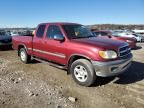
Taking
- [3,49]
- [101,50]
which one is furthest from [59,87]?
[3,49]

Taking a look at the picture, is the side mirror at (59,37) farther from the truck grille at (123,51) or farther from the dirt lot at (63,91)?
the truck grille at (123,51)

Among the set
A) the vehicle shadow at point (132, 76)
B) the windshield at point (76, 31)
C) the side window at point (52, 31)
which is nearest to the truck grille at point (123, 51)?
the vehicle shadow at point (132, 76)

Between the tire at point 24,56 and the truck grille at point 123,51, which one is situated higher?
the truck grille at point 123,51

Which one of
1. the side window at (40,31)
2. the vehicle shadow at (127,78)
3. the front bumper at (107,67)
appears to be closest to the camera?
the front bumper at (107,67)

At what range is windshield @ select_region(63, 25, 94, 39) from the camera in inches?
278

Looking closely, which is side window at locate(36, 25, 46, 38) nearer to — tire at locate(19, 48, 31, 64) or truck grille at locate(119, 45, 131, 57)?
tire at locate(19, 48, 31, 64)

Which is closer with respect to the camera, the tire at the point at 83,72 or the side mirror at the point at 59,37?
the tire at the point at 83,72

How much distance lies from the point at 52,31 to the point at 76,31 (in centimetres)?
92

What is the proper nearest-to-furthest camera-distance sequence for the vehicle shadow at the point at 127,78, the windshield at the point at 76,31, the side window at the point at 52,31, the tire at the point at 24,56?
the vehicle shadow at the point at 127,78 < the windshield at the point at 76,31 < the side window at the point at 52,31 < the tire at the point at 24,56

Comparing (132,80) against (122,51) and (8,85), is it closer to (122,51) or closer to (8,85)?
(122,51)

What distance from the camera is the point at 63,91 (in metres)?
5.89

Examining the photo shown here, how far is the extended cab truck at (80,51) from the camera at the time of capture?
5.89 m

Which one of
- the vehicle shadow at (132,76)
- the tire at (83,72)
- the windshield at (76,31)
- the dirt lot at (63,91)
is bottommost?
the dirt lot at (63,91)

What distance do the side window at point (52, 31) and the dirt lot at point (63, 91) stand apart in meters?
1.41
